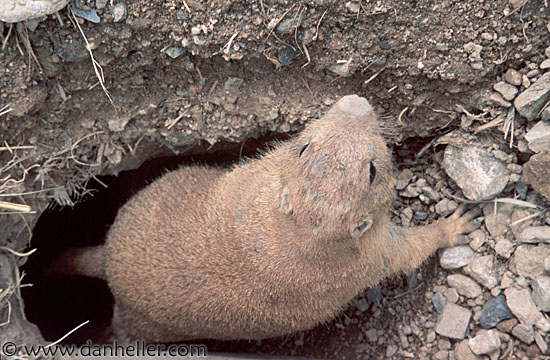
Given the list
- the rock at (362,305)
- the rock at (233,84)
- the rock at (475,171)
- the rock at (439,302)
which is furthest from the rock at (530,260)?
the rock at (233,84)

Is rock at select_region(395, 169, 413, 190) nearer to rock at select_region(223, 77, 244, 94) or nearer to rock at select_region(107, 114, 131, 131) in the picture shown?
rock at select_region(223, 77, 244, 94)

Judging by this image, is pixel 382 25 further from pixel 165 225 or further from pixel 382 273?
pixel 165 225

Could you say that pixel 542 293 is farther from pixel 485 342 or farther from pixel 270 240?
pixel 270 240

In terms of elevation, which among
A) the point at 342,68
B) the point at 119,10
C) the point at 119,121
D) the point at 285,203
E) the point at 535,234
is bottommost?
the point at 535,234

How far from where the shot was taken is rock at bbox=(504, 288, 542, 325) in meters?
3.77

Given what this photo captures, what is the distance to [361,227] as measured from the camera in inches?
143

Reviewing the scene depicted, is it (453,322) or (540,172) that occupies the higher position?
(540,172)

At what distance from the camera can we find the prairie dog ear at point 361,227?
356cm

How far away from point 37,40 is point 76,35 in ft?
1.02

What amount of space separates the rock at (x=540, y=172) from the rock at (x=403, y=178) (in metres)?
1.14

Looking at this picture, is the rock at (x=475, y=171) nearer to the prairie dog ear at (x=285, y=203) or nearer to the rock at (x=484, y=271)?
the rock at (x=484, y=271)

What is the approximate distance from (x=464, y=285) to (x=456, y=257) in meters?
0.26

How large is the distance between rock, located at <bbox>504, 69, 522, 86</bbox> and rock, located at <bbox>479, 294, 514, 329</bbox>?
170 centimetres

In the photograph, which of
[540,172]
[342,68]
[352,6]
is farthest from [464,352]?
[352,6]
